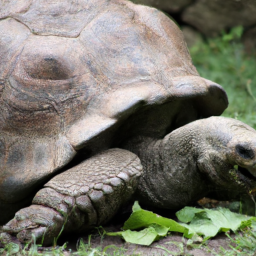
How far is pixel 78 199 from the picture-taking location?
8.89 feet

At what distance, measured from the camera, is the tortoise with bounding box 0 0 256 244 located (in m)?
2.77

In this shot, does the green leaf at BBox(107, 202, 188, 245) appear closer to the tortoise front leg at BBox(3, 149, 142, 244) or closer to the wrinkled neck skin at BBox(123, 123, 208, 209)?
the tortoise front leg at BBox(3, 149, 142, 244)

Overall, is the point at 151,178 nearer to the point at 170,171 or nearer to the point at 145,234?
the point at 170,171

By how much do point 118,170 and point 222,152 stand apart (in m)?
0.64

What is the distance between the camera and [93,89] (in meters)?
3.00

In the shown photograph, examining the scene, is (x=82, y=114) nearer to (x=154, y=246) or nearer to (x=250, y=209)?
(x=154, y=246)

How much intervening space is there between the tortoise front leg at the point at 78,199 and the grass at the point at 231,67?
8.45 feet

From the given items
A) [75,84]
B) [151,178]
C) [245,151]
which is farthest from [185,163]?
[75,84]

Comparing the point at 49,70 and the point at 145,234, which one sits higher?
the point at 49,70

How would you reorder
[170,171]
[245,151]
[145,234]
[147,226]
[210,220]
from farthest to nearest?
1. [170,171]
2. [210,220]
3. [147,226]
4. [145,234]
5. [245,151]

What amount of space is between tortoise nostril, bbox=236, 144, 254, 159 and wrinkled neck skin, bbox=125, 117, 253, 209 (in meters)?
0.09

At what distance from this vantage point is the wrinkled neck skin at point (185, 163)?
9.48 ft

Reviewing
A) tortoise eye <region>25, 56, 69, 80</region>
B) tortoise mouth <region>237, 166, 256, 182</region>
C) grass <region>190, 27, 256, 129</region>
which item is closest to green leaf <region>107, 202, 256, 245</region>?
tortoise mouth <region>237, 166, 256, 182</region>

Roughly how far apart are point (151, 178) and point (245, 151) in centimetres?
81
